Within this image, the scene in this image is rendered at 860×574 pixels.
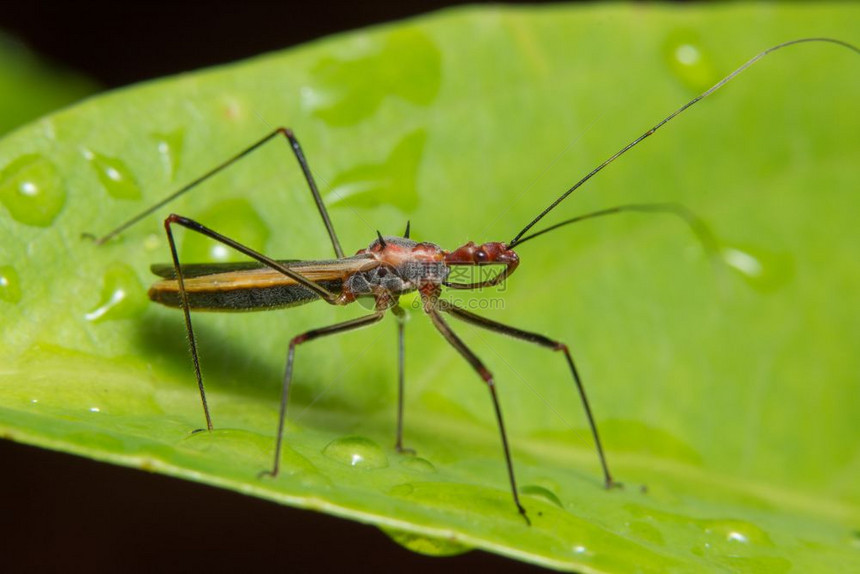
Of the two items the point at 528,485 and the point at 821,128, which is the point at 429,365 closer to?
the point at 528,485

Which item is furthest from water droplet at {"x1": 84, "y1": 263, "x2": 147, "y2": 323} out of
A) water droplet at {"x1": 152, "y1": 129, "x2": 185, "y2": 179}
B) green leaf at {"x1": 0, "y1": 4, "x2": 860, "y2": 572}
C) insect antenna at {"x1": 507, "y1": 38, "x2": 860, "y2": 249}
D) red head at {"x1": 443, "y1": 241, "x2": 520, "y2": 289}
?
insect antenna at {"x1": 507, "y1": 38, "x2": 860, "y2": 249}

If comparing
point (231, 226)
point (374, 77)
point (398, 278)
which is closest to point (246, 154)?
point (231, 226)

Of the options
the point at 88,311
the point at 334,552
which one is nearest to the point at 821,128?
the point at 334,552

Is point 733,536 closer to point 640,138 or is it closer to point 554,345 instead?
point 554,345

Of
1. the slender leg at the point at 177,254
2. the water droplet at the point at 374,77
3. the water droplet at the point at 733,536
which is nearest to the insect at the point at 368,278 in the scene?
the slender leg at the point at 177,254

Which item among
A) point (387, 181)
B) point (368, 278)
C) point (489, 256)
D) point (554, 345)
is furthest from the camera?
point (368, 278)
